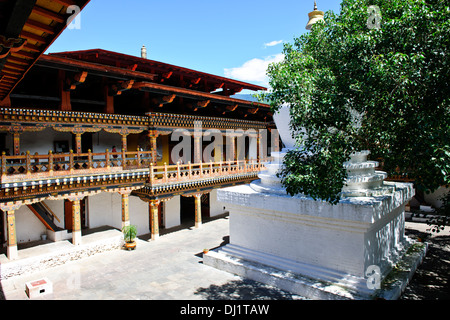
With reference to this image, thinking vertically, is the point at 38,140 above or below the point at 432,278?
above

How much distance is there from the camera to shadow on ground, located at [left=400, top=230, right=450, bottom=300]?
25.6 ft

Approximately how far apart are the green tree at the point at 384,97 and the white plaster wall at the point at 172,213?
1126 cm

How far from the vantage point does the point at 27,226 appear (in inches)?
503

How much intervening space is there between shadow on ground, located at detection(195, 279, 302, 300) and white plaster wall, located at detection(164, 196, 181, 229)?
28.8ft

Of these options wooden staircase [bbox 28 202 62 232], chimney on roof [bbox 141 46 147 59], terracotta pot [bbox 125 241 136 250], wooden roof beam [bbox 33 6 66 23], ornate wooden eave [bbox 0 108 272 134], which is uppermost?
chimney on roof [bbox 141 46 147 59]

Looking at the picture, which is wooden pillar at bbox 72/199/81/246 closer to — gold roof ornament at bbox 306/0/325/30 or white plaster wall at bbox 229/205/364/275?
white plaster wall at bbox 229/205/364/275

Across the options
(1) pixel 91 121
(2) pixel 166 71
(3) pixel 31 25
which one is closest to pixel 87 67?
(1) pixel 91 121

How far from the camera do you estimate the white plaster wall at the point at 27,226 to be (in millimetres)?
12578

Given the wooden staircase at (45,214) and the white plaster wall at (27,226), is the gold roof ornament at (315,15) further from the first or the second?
the white plaster wall at (27,226)

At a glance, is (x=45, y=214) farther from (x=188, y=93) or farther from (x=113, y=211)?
(x=188, y=93)

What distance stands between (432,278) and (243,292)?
5.77m

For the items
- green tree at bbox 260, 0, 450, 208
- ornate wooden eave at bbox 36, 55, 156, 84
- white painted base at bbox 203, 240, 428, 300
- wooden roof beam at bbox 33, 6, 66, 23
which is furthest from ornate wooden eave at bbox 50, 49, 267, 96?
white painted base at bbox 203, 240, 428, 300

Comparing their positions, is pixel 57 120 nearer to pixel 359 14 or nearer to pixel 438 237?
pixel 359 14

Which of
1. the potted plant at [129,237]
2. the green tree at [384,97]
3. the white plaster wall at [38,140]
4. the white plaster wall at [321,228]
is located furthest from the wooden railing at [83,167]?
the green tree at [384,97]
